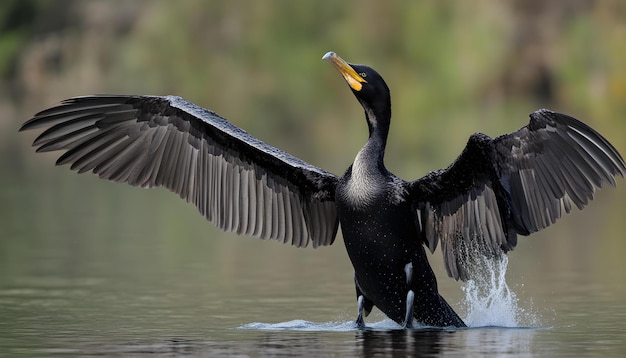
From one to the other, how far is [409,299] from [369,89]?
168cm

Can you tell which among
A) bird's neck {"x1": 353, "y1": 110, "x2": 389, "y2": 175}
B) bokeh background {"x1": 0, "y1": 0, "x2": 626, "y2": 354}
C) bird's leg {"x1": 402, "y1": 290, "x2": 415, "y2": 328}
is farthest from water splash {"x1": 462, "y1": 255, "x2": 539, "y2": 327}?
bokeh background {"x1": 0, "y1": 0, "x2": 626, "y2": 354}

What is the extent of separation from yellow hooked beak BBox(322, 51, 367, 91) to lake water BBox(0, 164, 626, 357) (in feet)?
6.21

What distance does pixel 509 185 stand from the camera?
37.6 ft

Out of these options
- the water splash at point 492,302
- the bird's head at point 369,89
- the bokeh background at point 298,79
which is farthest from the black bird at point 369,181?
the bokeh background at point 298,79

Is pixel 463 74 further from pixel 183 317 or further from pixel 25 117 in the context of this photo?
pixel 183 317

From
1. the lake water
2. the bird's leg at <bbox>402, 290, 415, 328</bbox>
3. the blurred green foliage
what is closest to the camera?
the lake water

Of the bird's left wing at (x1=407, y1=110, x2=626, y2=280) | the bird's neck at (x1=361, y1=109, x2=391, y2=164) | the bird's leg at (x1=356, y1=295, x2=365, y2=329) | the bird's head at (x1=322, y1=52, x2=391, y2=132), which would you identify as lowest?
the bird's leg at (x1=356, y1=295, x2=365, y2=329)

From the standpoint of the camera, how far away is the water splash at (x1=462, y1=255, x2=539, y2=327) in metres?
11.9

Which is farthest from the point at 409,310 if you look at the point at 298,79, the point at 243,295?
the point at 298,79

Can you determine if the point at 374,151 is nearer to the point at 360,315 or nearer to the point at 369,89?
the point at 369,89

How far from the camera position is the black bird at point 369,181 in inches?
444

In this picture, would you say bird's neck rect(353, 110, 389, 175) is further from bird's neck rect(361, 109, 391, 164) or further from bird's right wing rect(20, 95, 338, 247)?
bird's right wing rect(20, 95, 338, 247)

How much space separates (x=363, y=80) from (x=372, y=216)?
1.11 meters

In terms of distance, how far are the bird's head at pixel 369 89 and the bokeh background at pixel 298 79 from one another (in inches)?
259
